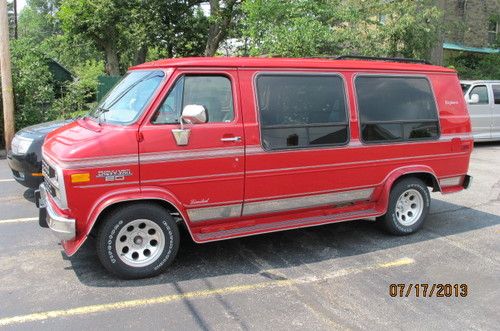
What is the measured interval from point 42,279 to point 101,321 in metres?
1.14

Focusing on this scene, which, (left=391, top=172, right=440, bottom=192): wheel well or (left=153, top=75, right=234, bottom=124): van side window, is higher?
(left=153, top=75, right=234, bottom=124): van side window

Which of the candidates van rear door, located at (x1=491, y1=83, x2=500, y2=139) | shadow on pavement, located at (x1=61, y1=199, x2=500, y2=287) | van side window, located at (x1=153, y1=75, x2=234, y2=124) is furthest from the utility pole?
van rear door, located at (x1=491, y1=83, x2=500, y2=139)

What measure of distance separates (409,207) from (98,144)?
3920 millimetres

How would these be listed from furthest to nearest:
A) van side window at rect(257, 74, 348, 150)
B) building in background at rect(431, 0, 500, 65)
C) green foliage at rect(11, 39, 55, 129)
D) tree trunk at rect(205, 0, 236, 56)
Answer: building in background at rect(431, 0, 500, 65) → tree trunk at rect(205, 0, 236, 56) → green foliage at rect(11, 39, 55, 129) → van side window at rect(257, 74, 348, 150)

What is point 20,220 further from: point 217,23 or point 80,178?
point 217,23

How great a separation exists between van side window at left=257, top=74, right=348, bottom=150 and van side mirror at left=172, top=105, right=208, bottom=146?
73cm

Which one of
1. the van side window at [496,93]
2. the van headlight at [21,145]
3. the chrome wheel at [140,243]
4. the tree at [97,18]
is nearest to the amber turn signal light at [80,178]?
the chrome wheel at [140,243]

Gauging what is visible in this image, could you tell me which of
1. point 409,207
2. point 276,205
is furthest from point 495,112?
point 276,205

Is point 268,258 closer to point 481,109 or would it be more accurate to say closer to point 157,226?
point 157,226

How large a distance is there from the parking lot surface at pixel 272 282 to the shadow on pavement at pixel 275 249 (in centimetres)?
1

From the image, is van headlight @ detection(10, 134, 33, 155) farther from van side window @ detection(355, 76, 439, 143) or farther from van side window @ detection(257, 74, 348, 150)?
van side window @ detection(355, 76, 439, 143)

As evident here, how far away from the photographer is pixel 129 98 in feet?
16.0

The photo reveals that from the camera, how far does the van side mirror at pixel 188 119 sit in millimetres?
4449

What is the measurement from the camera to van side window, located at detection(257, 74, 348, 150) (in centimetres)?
505
